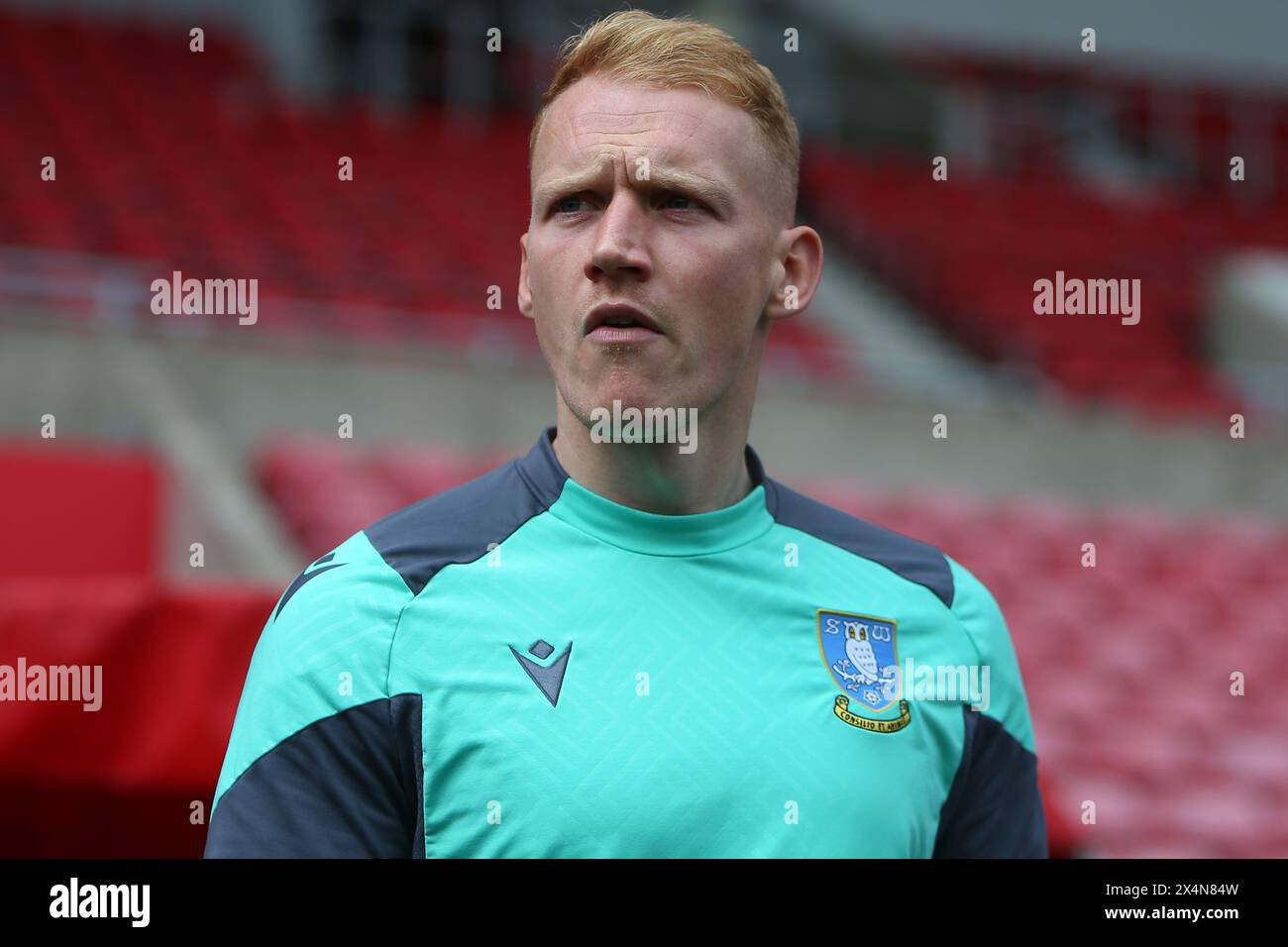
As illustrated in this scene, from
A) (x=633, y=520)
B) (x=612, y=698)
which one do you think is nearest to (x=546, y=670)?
(x=612, y=698)

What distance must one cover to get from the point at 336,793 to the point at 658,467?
18.0 inches

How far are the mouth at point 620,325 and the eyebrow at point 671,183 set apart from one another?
13 cm

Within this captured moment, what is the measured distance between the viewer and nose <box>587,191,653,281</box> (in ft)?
5.00

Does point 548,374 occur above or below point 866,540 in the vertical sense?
above

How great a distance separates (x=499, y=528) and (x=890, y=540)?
0.48 meters

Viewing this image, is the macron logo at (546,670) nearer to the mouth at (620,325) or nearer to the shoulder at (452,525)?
the shoulder at (452,525)

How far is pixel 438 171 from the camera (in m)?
11.0

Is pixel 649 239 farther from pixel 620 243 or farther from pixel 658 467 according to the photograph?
pixel 658 467

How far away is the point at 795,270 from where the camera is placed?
173 cm

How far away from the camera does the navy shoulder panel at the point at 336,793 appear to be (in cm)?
141

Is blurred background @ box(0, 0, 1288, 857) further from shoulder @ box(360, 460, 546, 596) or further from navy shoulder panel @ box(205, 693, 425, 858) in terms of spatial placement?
navy shoulder panel @ box(205, 693, 425, 858)

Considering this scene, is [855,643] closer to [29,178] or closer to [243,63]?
[29,178]
